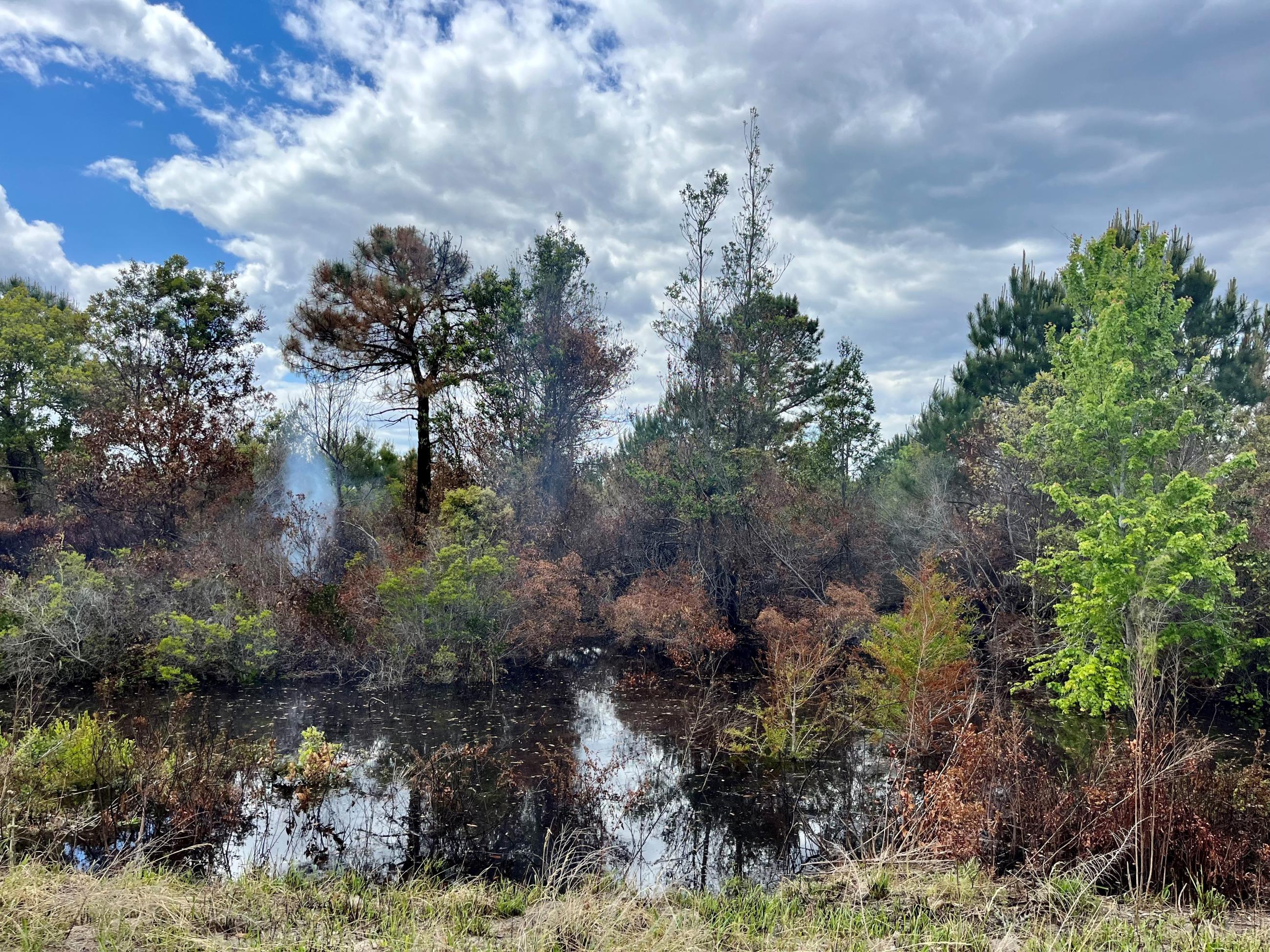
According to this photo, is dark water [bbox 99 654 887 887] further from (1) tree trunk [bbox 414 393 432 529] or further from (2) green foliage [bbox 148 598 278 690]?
(1) tree trunk [bbox 414 393 432 529]

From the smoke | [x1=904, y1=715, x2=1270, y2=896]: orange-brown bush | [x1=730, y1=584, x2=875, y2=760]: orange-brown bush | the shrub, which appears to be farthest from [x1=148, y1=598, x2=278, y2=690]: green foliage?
[x1=904, y1=715, x2=1270, y2=896]: orange-brown bush

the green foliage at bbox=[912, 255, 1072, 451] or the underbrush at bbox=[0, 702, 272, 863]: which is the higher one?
the green foliage at bbox=[912, 255, 1072, 451]

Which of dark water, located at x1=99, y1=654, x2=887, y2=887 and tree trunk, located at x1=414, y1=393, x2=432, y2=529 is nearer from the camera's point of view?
dark water, located at x1=99, y1=654, x2=887, y2=887

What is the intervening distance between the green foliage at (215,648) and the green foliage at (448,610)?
231 cm

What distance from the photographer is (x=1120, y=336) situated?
11469 millimetres

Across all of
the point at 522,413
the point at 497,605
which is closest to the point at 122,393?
the point at 522,413

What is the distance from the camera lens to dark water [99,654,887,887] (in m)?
6.99

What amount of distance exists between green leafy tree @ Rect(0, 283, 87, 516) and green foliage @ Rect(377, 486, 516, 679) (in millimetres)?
16257

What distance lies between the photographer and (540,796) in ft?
28.1

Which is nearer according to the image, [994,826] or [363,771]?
[994,826]

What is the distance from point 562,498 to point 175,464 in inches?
434

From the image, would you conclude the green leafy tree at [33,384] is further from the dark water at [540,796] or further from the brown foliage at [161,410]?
the dark water at [540,796]

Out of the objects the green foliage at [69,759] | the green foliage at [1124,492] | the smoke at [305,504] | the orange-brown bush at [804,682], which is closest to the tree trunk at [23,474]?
the smoke at [305,504]

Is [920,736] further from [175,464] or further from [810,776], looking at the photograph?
[175,464]
